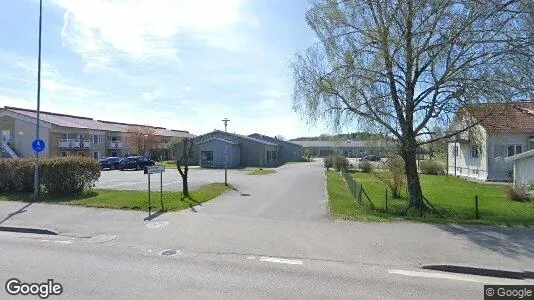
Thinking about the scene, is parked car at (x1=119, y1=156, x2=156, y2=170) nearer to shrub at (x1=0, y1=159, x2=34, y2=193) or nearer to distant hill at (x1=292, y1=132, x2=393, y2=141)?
shrub at (x1=0, y1=159, x2=34, y2=193)

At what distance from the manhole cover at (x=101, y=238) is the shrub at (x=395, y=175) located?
41.3ft

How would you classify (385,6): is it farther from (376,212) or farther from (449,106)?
(376,212)

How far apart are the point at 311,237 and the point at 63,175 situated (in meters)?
11.9

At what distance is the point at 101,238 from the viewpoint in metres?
9.55

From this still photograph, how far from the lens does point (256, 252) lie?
8.19 m

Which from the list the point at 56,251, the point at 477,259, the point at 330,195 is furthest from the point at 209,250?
the point at 330,195

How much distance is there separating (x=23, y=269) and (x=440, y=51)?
1239 cm

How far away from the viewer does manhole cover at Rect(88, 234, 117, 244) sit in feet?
30.3

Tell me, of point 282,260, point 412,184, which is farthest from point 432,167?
point 282,260

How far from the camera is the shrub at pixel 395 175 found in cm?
1794

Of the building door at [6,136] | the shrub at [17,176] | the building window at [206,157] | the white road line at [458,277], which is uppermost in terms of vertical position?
the building door at [6,136]

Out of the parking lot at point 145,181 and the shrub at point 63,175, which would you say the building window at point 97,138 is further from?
the shrub at point 63,175

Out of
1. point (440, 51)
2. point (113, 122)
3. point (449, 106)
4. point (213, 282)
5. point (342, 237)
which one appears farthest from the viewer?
point (113, 122)

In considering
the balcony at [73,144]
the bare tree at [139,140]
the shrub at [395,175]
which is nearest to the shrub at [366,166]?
the shrub at [395,175]
